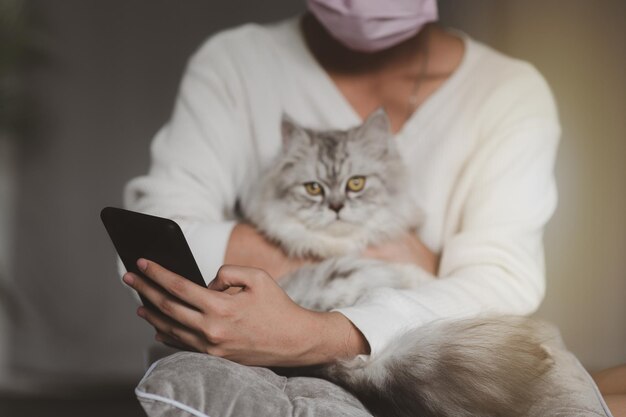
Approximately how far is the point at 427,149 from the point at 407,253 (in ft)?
0.74

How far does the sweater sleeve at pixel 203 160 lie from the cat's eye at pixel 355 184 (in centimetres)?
24

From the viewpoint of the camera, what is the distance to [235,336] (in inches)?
33.9

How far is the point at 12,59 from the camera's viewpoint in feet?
6.60

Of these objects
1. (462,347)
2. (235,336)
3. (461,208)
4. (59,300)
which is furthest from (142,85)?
(462,347)

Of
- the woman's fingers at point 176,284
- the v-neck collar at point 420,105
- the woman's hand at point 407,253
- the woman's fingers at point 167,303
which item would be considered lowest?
the woman's hand at point 407,253

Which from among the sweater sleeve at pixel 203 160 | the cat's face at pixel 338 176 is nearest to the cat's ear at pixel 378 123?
the cat's face at pixel 338 176

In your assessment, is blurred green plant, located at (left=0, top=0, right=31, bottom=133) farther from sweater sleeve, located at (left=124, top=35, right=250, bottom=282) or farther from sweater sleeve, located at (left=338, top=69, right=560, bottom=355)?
sweater sleeve, located at (left=338, top=69, right=560, bottom=355)

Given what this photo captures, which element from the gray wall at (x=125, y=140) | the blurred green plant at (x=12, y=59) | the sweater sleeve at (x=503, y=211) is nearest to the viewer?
the sweater sleeve at (x=503, y=211)

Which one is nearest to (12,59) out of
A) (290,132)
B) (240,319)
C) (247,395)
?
(290,132)

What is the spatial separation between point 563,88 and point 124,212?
1221 mm

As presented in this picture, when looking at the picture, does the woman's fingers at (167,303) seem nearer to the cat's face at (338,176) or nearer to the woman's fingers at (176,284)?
the woman's fingers at (176,284)

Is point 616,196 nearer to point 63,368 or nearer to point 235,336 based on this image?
point 235,336

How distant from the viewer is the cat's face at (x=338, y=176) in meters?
1.39

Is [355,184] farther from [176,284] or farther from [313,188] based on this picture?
[176,284]
